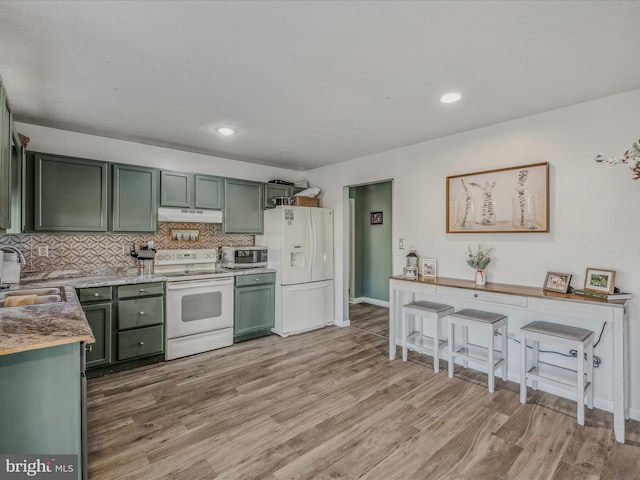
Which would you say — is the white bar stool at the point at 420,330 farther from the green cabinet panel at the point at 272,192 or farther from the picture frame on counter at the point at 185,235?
the picture frame on counter at the point at 185,235

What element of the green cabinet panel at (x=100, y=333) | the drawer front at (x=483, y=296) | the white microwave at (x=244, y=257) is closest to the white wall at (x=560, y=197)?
the drawer front at (x=483, y=296)

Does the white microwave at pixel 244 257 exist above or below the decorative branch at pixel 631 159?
below

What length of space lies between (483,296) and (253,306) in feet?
8.78

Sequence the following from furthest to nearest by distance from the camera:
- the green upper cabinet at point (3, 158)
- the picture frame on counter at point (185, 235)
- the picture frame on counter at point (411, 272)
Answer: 1. the picture frame on counter at point (185, 235)
2. the picture frame on counter at point (411, 272)
3. the green upper cabinet at point (3, 158)

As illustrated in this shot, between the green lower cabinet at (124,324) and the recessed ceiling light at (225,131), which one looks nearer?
the green lower cabinet at (124,324)

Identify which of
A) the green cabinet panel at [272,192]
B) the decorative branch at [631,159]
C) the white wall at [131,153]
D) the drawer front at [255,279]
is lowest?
the drawer front at [255,279]

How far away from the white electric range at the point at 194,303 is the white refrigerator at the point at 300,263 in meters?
0.70

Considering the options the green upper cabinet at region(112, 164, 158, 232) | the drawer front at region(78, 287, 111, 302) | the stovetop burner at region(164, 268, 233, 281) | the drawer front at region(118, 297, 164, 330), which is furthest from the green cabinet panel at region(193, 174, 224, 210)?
the drawer front at region(78, 287, 111, 302)

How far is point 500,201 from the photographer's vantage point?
3.06m

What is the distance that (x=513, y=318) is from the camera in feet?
9.94

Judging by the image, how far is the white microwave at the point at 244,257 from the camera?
4.23 m

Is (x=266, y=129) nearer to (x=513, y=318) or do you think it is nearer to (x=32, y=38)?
(x=32, y=38)

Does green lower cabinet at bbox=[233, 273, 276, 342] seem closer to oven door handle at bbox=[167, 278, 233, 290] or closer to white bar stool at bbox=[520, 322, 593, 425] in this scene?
oven door handle at bbox=[167, 278, 233, 290]

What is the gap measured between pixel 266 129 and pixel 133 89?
1231 mm
